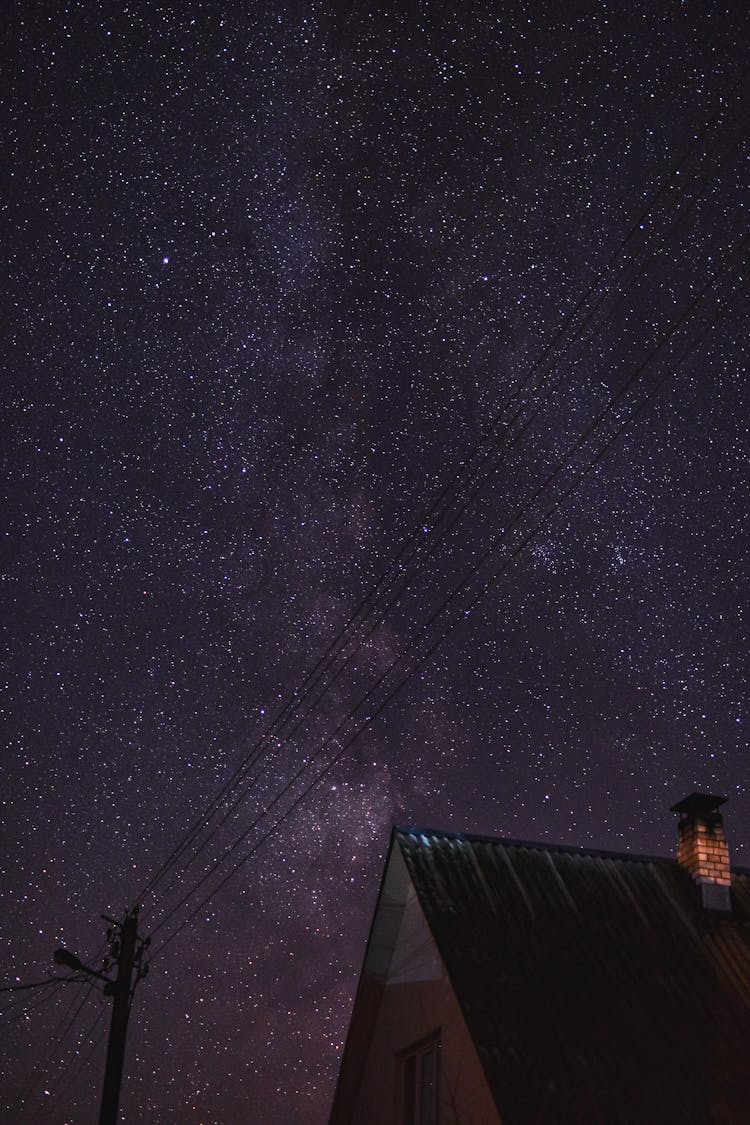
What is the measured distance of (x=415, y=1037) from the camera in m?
13.2

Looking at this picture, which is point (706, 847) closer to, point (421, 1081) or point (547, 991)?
point (547, 991)

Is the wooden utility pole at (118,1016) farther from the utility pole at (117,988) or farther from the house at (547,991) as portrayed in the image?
the house at (547,991)

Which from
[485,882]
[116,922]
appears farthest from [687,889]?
[116,922]

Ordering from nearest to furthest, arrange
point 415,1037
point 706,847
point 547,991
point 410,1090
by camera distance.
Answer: point 547,991 < point 415,1037 < point 410,1090 < point 706,847

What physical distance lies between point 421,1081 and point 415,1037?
561mm

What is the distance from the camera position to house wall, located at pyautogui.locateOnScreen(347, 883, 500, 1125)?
11.5 m

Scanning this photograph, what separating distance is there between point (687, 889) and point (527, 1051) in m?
6.12

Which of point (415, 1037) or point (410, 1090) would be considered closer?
point (415, 1037)

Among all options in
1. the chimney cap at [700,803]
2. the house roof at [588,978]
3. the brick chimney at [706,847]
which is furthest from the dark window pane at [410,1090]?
the chimney cap at [700,803]

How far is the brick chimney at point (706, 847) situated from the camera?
651 inches

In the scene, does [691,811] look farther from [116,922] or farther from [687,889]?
[116,922]

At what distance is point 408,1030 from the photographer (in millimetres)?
13469

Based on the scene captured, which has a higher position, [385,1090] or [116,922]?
[116,922]

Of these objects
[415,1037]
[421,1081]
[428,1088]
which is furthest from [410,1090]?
[415,1037]
